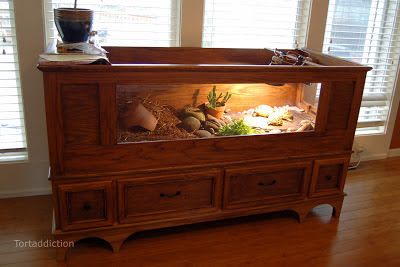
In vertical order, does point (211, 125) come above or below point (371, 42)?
below

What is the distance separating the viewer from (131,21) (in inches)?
96.9

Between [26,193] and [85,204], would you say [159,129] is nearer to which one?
[85,204]

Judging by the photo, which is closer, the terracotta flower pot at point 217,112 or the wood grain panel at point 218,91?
the wood grain panel at point 218,91

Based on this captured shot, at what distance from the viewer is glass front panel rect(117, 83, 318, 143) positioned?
1.94 meters

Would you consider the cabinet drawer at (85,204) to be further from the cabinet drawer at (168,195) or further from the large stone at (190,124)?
the large stone at (190,124)

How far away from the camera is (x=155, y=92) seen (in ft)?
6.36

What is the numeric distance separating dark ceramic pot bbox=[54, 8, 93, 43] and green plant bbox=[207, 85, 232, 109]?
70 centimetres

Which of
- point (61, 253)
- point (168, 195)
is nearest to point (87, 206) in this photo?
point (61, 253)

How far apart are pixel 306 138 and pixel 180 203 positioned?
803mm

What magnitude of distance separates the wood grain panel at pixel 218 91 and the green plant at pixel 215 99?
20 millimetres

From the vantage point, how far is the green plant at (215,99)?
2.06 metres

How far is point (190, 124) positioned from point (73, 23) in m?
0.76

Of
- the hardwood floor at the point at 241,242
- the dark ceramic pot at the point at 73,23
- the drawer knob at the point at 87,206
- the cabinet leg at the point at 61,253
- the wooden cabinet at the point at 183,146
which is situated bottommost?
the hardwood floor at the point at 241,242

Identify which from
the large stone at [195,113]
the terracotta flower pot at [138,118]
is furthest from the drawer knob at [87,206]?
the large stone at [195,113]
